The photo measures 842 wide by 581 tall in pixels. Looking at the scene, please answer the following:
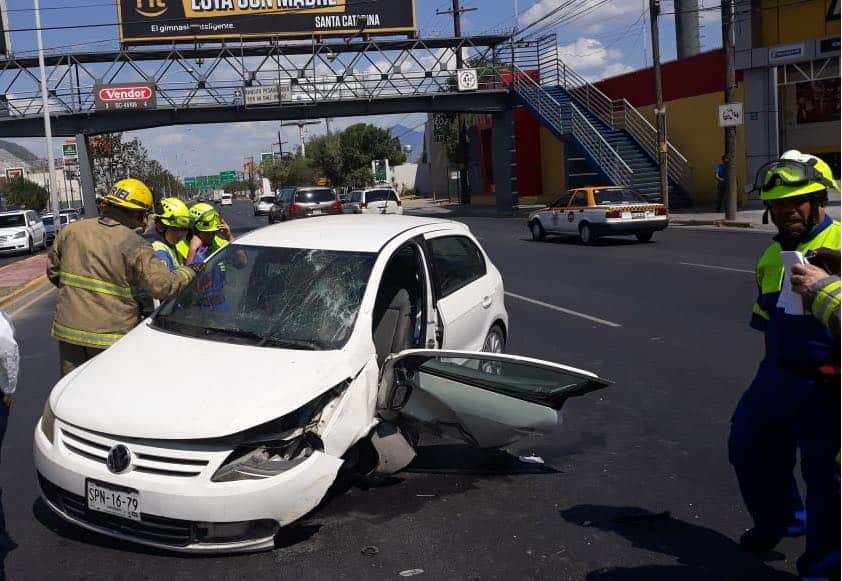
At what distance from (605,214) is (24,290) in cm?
1269

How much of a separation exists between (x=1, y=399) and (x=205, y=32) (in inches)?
1468

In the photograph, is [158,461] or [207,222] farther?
[207,222]

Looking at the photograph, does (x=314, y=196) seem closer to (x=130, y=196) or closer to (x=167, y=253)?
(x=167, y=253)

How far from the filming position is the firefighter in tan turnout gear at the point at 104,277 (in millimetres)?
4965

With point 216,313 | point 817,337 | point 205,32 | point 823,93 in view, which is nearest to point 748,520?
point 817,337

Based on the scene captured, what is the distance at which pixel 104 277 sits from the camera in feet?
16.3

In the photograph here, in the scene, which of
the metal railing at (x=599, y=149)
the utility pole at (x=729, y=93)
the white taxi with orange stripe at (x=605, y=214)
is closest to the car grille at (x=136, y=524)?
the white taxi with orange stripe at (x=605, y=214)

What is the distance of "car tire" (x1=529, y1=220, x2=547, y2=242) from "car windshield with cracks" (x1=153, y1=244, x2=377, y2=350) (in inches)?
700

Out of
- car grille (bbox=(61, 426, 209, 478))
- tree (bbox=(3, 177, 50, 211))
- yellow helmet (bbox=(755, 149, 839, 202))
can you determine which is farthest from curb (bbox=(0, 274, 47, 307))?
tree (bbox=(3, 177, 50, 211))

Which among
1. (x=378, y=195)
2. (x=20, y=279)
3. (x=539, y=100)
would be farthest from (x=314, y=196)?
(x=20, y=279)

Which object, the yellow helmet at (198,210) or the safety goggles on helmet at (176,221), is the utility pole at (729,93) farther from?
the safety goggles on helmet at (176,221)

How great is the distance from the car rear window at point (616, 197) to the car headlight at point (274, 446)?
17043 millimetres

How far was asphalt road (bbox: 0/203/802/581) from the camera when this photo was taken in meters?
4.02

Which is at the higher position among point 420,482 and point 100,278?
point 100,278
